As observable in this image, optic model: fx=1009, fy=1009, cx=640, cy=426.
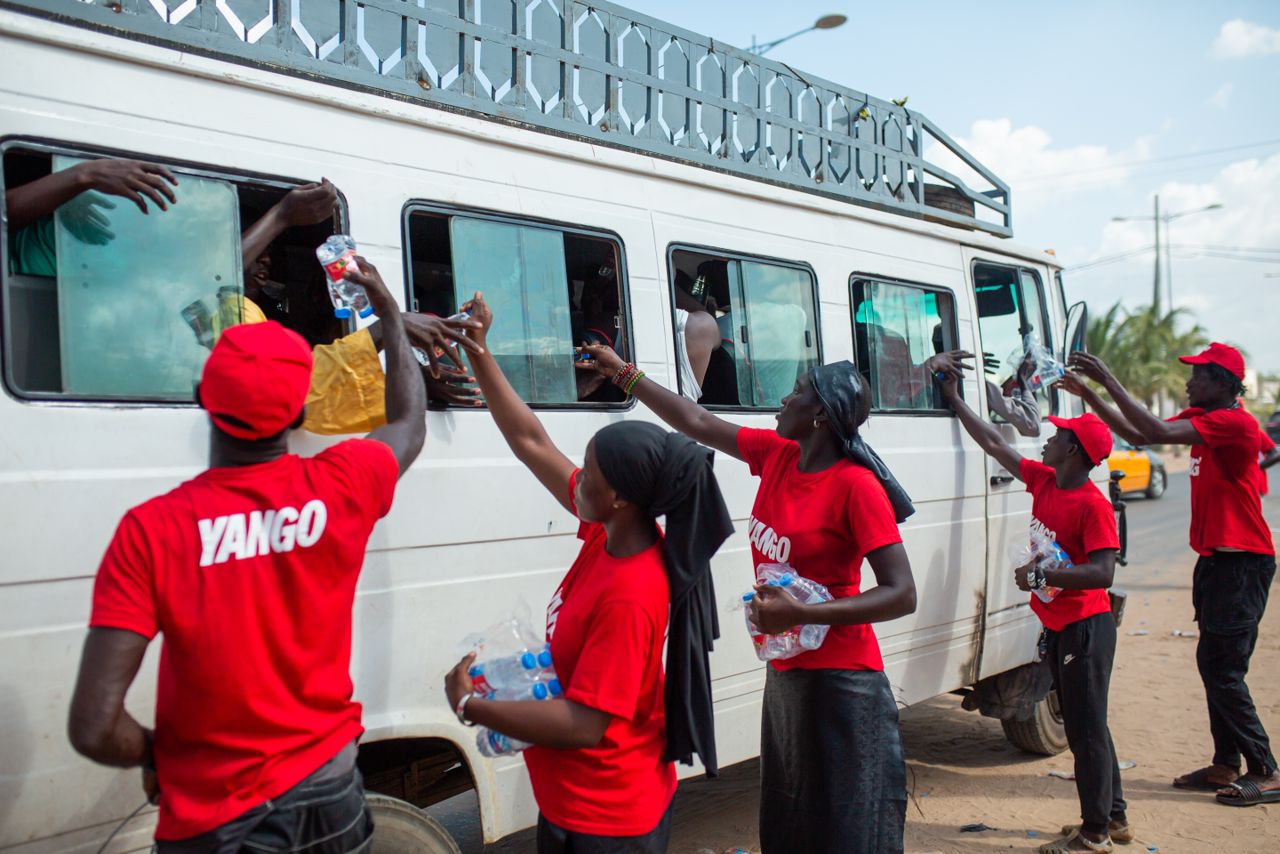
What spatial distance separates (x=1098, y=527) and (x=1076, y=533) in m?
0.11

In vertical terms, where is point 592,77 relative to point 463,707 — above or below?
above

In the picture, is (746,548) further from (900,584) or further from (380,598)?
(380,598)

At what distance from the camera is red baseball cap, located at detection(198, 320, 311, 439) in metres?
1.89

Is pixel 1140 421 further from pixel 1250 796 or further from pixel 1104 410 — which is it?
pixel 1250 796

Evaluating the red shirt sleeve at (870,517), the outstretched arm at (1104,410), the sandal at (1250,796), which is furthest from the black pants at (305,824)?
the sandal at (1250,796)

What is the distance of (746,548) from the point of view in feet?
13.1

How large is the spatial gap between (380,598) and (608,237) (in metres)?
1.52

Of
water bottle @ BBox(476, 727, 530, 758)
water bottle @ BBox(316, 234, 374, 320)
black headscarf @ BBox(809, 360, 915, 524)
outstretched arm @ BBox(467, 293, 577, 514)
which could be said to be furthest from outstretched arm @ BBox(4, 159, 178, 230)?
black headscarf @ BBox(809, 360, 915, 524)

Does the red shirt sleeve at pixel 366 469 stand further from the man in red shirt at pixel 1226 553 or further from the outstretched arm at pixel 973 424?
the man in red shirt at pixel 1226 553

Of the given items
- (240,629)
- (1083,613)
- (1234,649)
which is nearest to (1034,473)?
(1083,613)

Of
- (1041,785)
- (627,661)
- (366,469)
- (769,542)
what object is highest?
(366,469)

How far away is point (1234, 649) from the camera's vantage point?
503cm

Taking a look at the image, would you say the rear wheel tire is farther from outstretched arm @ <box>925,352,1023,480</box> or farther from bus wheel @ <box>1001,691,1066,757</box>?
outstretched arm @ <box>925,352,1023,480</box>

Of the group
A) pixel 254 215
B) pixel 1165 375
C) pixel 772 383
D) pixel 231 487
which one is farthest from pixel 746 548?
pixel 1165 375
